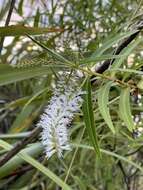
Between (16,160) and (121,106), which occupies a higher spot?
(121,106)

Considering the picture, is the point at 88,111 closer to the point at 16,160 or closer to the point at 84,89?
the point at 84,89

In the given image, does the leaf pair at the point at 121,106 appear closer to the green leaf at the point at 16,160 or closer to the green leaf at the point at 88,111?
the green leaf at the point at 88,111

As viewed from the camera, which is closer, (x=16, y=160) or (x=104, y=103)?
(x=104, y=103)

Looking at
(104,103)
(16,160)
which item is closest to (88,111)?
(104,103)

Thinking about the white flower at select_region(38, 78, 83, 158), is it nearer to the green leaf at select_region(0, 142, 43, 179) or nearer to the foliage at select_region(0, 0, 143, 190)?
the foliage at select_region(0, 0, 143, 190)

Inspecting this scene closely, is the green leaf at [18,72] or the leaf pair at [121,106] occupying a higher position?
the green leaf at [18,72]

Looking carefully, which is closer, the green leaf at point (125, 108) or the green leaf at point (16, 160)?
the green leaf at point (125, 108)

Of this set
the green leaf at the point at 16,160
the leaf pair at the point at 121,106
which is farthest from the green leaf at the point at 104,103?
the green leaf at the point at 16,160

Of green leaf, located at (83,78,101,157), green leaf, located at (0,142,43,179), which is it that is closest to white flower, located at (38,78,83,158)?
green leaf, located at (83,78,101,157)

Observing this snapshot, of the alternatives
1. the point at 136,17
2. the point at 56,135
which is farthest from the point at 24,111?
the point at 56,135
